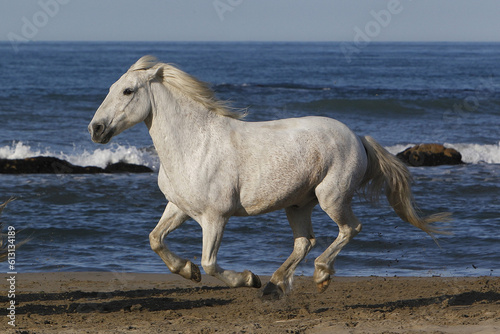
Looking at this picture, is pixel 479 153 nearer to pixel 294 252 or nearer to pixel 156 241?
pixel 294 252

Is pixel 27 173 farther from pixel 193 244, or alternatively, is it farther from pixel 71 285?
pixel 71 285

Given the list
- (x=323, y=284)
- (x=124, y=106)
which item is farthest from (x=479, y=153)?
(x=124, y=106)

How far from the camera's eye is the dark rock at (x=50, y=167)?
43.6ft

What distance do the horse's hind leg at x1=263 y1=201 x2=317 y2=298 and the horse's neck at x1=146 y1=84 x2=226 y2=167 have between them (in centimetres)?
110

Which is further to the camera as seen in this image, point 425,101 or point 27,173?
point 425,101

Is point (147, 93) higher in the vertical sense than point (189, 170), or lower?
higher

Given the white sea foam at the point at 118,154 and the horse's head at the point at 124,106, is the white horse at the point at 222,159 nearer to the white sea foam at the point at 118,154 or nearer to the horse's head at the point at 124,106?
the horse's head at the point at 124,106

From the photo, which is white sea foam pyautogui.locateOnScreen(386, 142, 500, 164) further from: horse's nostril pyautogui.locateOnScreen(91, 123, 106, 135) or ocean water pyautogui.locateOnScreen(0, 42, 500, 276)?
horse's nostril pyautogui.locateOnScreen(91, 123, 106, 135)

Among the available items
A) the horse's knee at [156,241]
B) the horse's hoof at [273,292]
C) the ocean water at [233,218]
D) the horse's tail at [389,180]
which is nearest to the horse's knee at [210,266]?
the horse's knee at [156,241]

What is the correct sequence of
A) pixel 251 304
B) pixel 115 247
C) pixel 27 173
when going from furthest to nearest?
1. pixel 27 173
2. pixel 115 247
3. pixel 251 304

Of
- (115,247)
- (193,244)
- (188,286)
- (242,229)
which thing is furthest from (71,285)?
(242,229)

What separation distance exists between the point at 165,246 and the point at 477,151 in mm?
12762

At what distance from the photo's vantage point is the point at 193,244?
338 inches

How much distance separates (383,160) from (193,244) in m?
3.34
